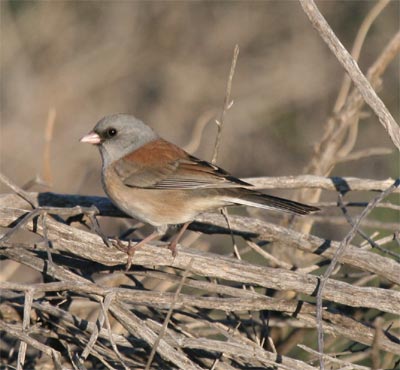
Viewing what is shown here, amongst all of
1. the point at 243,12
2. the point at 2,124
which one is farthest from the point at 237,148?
the point at 2,124

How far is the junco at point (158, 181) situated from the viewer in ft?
13.3

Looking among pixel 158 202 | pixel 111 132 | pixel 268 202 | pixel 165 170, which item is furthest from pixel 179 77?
pixel 268 202

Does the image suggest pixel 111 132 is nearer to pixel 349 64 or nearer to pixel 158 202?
pixel 158 202

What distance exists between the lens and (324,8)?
8492mm

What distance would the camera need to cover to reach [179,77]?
8.55m

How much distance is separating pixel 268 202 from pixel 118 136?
1.16m

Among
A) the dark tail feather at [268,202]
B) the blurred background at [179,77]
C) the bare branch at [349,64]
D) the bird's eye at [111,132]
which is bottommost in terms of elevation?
the blurred background at [179,77]

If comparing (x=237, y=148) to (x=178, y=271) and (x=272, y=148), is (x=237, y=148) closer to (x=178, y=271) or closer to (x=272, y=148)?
(x=272, y=148)

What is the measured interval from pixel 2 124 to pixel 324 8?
335 centimetres

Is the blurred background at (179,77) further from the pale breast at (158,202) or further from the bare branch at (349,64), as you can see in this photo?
the bare branch at (349,64)

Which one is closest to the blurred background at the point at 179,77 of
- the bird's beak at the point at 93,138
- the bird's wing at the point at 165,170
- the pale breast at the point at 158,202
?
the bird's beak at the point at 93,138

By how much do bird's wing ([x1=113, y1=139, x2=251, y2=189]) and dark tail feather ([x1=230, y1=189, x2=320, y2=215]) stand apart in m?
0.18

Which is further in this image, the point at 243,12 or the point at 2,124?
the point at 243,12

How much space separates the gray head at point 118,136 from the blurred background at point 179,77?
3.05 meters
